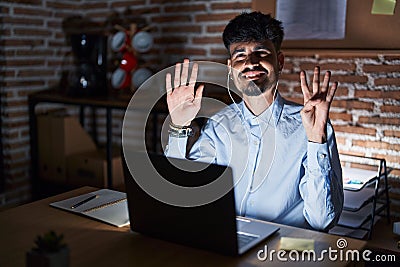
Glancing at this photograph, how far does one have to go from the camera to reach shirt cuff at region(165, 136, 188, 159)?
178 centimetres

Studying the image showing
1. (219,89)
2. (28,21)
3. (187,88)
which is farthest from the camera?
(28,21)

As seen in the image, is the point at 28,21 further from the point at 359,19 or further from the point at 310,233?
the point at 310,233

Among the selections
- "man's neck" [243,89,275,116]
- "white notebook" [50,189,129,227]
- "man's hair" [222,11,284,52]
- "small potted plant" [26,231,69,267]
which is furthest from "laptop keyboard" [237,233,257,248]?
"man's hair" [222,11,284,52]

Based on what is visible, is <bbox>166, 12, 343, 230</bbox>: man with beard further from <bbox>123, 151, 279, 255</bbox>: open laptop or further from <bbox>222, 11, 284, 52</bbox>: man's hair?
<bbox>123, 151, 279, 255</bbox>: open laptop

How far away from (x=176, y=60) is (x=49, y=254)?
2154 millimetres

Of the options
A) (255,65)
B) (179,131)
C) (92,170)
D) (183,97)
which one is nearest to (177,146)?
(179,131)

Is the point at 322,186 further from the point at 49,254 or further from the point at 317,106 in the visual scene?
the point at 49,254

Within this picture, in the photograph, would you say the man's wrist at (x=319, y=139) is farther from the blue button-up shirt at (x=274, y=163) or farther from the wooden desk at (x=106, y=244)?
the wooden desk at (x=106, y=244)

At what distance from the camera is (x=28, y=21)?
318 cm

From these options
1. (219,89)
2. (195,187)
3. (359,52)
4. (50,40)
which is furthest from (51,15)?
(195,187)

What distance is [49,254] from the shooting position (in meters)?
1.03

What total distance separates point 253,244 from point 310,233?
0.21m

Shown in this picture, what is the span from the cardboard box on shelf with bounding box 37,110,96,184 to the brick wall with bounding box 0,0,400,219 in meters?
0.15

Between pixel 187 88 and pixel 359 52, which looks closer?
pixel 187 88
